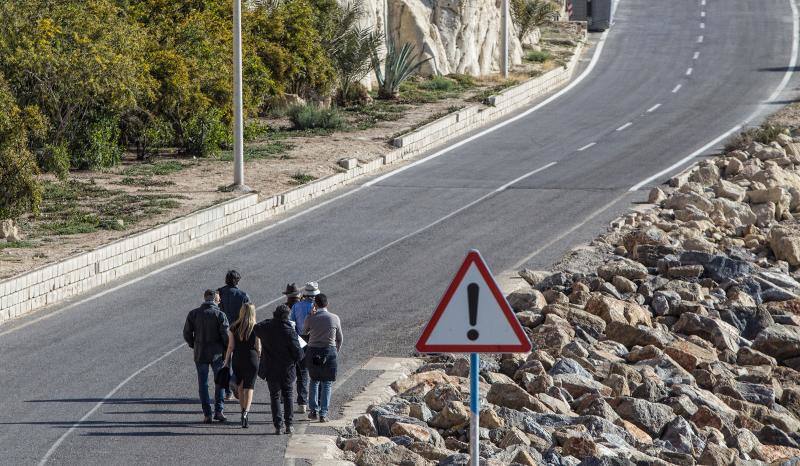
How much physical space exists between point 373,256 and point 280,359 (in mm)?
10489

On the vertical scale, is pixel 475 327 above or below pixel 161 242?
above

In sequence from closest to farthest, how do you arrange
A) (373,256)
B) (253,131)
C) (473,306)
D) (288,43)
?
(473,306) → (373,256) → (253,131) → (288,43)

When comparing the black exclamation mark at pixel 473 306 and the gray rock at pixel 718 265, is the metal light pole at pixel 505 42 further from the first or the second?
the black exclamation mark at pixel 473 306

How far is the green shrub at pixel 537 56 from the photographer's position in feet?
167

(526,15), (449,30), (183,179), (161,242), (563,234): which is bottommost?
(563,234)

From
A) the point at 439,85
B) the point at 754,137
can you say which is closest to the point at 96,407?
the point at 754,137

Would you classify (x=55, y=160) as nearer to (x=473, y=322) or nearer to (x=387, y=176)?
Answer: (x=387, y=176)

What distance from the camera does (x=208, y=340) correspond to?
14.1 m

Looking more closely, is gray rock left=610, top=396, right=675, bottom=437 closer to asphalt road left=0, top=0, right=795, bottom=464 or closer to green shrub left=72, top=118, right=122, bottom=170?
asphalt road left=0, top=0, right=795, bottom=464

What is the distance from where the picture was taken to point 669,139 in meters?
37.8

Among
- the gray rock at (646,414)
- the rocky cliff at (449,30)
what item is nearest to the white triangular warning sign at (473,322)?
the gray rock at (646,414)

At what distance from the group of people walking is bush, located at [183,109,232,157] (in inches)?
745

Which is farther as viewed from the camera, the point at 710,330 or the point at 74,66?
the point at 74,66

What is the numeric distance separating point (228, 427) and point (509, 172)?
1996 cm
